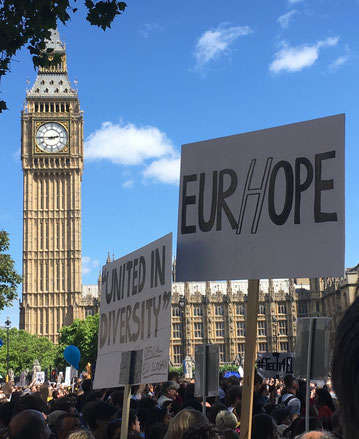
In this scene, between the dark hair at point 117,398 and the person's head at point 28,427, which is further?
the dark hair at point 117,398

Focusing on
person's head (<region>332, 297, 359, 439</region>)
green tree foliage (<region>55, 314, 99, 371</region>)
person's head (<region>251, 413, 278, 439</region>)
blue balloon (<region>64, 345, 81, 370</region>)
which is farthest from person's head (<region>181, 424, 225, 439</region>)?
green tree foliage (<region>55, 314, 99, 371</region>)

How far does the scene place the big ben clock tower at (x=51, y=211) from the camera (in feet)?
258

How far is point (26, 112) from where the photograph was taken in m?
79.6

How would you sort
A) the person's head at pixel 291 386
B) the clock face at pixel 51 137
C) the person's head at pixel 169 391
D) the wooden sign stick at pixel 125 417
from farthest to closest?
the clock face at pixel 51 137, the person's head at pixel 291 386, the person's head at pixel 169 391, the wooden sign stick at pixel 125 417

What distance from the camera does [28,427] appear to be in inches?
159

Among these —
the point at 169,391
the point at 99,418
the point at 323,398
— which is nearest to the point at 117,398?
the point at 169,391

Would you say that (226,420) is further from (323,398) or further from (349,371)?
(349,371)

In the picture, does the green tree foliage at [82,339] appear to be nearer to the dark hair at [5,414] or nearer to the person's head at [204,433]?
the dark hair at [5,414]

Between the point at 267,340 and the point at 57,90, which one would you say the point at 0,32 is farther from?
the point at 267,340

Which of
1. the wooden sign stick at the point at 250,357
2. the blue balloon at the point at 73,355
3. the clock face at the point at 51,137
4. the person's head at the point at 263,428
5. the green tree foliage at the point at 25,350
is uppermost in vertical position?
the clock face at the point at 51,137

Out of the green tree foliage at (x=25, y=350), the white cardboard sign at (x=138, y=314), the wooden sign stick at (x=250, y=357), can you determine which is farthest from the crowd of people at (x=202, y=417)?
the green tree foliage at (x=25, y=350)

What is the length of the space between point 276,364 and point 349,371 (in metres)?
12.5

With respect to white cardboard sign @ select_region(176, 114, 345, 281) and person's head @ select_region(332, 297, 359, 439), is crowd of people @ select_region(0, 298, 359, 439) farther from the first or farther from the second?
white cardboard sign @ select_region(176, 114, 345, 281)

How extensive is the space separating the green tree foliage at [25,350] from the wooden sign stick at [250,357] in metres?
69.8
